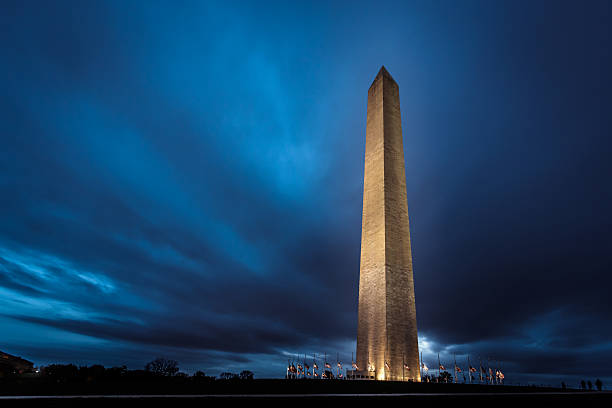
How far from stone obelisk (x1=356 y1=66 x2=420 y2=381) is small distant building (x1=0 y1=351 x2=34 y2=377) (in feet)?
60.1

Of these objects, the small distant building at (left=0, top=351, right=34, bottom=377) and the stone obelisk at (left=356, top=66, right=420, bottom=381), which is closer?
the small distant building at (left=0, top=351, right=34, bottom=377)

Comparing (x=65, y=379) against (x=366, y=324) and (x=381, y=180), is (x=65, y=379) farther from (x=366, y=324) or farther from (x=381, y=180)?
(x=381, y=180)

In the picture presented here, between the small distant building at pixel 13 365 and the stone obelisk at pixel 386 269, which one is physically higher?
the stone obelisk at pixel 386 269

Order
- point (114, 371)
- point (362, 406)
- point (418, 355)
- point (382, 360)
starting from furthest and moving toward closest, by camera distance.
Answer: point (418, 355) < point (382, 360) < point (114, 371) < point (362, 406)

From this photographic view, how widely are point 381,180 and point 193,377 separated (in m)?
18.5

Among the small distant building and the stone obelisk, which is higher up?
the stone obelisk

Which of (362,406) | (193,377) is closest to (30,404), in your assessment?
(362,406)

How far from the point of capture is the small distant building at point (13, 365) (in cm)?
1370

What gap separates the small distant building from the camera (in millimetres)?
13702

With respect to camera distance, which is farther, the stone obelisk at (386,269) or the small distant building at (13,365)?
the stone obelisk at (386,269)

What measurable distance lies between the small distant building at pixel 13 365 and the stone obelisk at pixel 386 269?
18305mm

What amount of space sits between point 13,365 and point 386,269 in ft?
66.3

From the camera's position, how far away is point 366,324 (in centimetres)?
2519

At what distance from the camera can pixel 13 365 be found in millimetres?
14344
